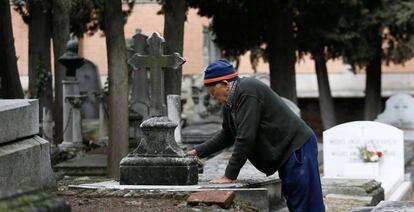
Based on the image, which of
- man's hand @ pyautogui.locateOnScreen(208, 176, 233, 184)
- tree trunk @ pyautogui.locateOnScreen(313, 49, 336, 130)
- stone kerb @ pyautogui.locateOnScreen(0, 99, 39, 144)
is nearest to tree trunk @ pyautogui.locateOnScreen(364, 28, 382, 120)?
tree trunk @ pyautogui.locateOnScreen(313, 49, 336, 130)

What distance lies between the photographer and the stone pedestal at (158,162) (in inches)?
250

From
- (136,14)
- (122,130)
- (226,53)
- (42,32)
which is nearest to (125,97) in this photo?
(122,130)

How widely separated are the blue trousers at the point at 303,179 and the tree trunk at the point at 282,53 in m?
15.5

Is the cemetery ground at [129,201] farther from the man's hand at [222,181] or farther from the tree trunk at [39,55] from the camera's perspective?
the tree trunk at [39,55]

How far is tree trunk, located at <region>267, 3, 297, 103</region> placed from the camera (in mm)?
21172

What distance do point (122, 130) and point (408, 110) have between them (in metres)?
11.1

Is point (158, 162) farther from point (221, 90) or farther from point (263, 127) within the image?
point (263, 127)

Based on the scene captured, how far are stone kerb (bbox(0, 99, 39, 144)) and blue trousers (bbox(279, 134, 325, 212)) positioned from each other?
6.35 ft

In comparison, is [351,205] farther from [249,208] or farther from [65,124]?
[65,124]

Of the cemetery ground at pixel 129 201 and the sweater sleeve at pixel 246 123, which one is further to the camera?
the cemetery ground at pixel 129 201

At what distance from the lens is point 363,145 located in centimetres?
1266

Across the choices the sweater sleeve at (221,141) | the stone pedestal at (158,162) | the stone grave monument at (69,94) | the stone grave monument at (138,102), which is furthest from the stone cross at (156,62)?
the stone grave monument at (69,94)

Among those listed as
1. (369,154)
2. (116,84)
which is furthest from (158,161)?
(369,154)

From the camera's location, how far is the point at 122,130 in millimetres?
12562
